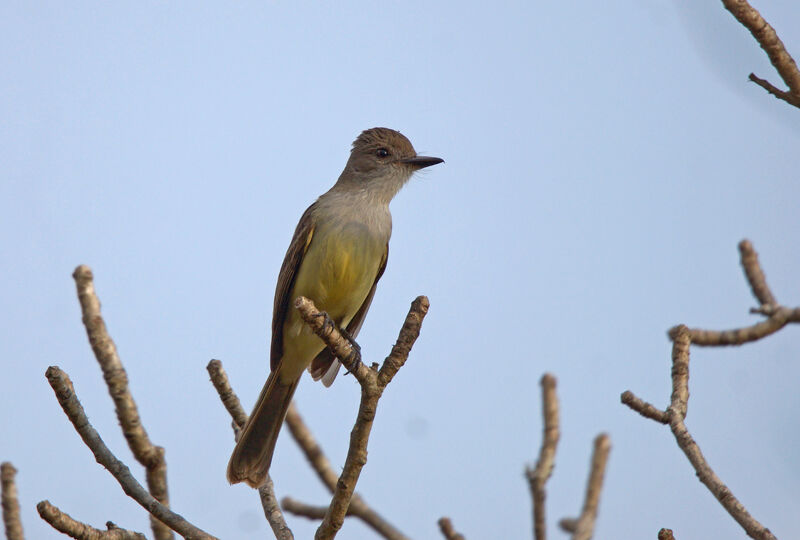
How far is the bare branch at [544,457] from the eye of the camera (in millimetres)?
5398

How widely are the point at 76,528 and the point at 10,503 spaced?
4.80 feet

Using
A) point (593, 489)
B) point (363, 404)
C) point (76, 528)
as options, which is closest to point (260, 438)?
point (363, 404)

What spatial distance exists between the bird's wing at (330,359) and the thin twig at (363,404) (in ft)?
9.81

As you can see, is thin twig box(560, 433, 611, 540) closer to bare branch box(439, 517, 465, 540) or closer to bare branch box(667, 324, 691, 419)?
bare branch box(439, 517, 465, 540)

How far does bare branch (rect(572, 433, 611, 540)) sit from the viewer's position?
5698 millimetres

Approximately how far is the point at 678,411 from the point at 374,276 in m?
3.59

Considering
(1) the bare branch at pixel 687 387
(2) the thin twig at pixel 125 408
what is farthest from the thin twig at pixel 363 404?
(2) the thin twig at pixel 125 408

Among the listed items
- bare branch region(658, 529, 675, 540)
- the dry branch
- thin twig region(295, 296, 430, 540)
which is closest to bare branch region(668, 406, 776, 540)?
the dry branch

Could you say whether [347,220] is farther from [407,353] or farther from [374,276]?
[407,353]

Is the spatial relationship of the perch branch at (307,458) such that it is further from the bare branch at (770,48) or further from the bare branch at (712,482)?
the bare branch at (770,48)

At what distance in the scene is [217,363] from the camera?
17.4 ft

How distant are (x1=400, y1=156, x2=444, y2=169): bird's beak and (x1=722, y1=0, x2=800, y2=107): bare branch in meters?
4.20

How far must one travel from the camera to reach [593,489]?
5.97 m

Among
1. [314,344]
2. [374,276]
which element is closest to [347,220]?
[374,276]
